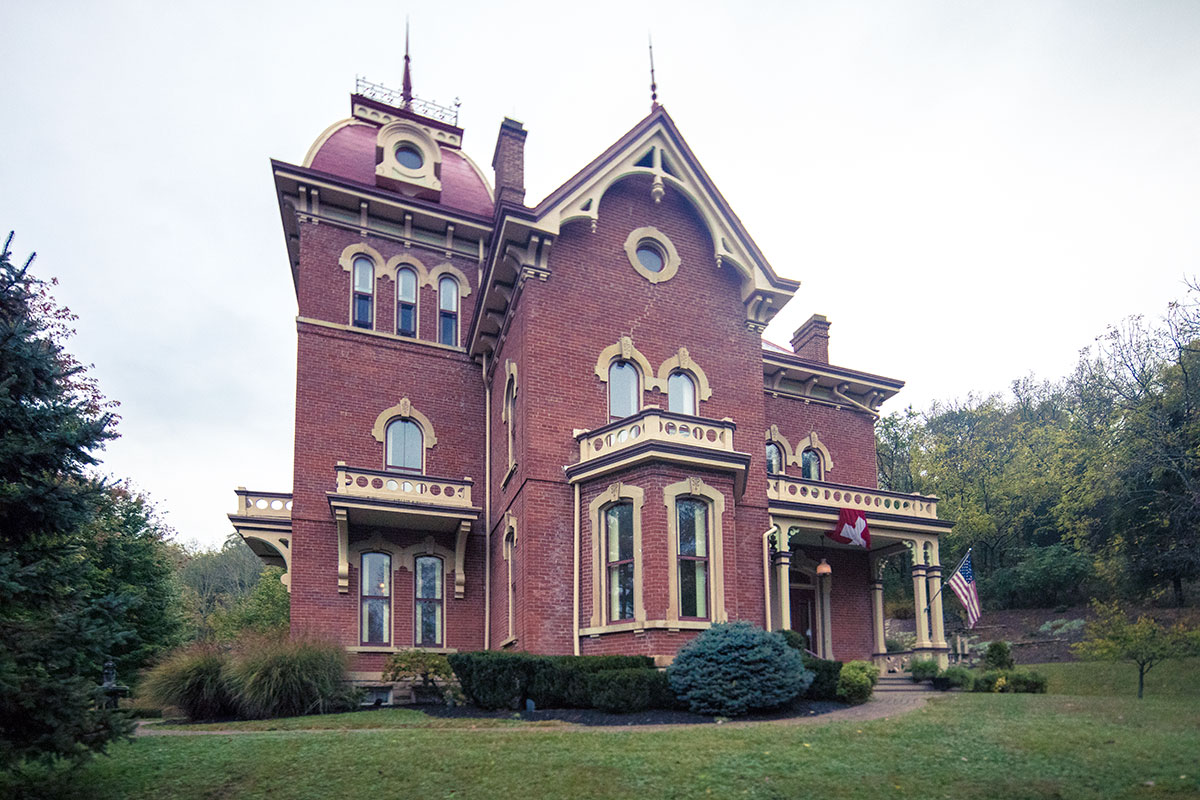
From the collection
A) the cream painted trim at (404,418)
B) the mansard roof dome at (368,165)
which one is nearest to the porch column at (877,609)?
the cream painted trim at (404,418)

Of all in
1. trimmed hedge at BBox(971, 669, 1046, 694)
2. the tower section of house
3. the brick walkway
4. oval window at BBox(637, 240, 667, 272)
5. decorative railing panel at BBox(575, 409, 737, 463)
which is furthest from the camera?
oval window at BBox(637, 240, 667, 272)

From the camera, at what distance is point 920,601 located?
21109 mm

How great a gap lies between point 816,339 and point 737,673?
1490 centimetres

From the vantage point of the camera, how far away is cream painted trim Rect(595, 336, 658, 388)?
18.2m

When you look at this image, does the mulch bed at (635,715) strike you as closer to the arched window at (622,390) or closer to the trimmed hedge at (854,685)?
the trimmed hedge at (854,685)

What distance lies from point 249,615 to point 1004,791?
124 feet

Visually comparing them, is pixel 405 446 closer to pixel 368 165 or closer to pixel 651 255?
pixel 651 255

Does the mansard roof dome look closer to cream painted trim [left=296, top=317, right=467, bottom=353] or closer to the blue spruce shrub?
cream painted trim [left=296, top=317, right=467, bottom=353]

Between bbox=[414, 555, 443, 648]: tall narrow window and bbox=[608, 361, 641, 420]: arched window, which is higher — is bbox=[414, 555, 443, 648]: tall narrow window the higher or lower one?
the lower one

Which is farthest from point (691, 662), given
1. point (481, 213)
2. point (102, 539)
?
point (102, 539)

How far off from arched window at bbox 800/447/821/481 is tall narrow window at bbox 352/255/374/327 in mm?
11957

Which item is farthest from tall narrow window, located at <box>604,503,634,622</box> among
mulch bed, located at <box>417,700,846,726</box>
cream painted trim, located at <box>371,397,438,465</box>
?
cream painted trim, located at <box>371,397,438,465</box>

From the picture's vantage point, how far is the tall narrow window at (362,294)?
21578 mm

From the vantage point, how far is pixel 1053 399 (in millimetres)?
52875
